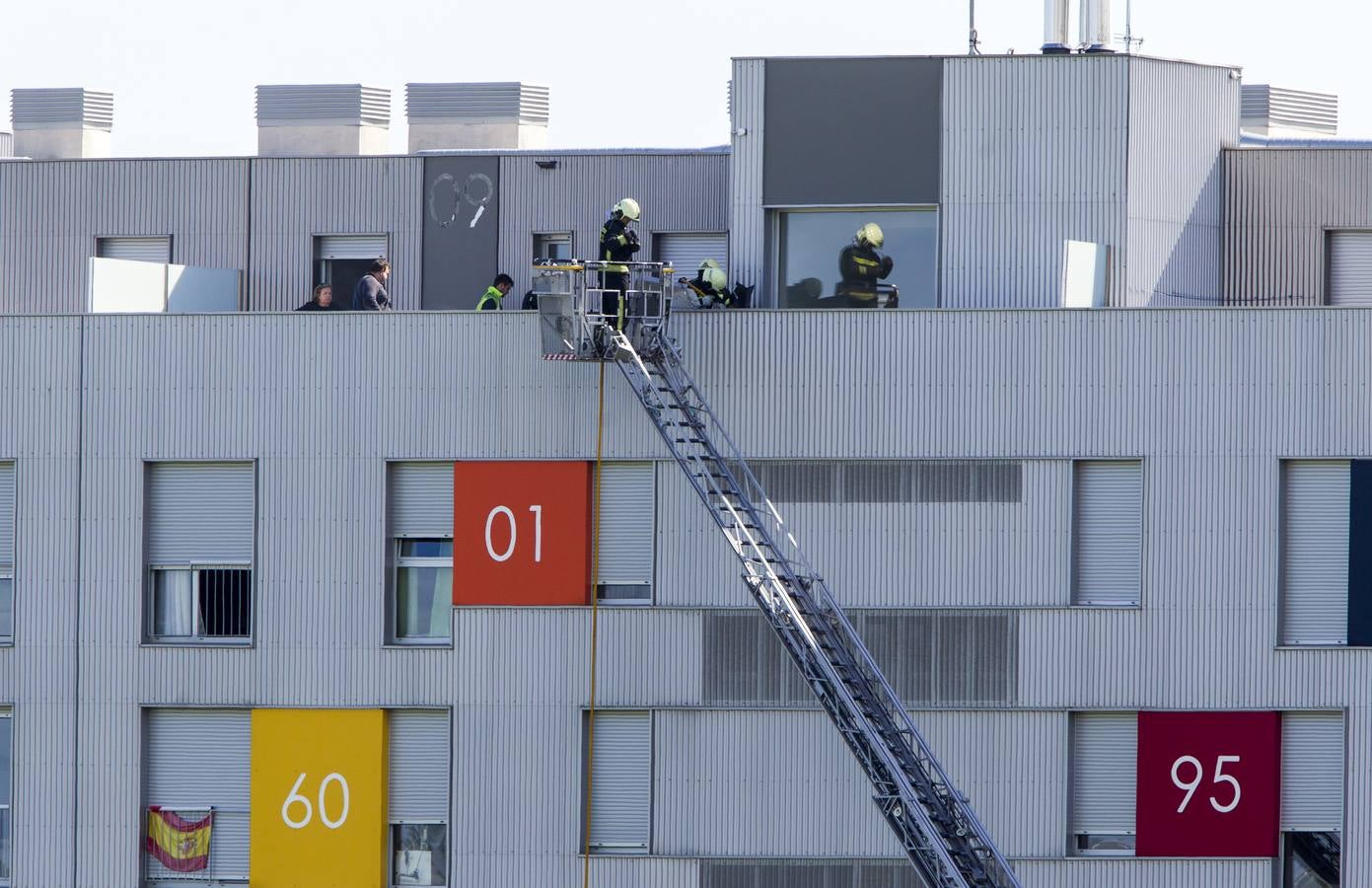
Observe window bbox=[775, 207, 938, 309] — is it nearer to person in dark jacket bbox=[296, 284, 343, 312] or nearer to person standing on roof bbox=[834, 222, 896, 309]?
person standing on roof bbox=[834, 222, 896, 309]

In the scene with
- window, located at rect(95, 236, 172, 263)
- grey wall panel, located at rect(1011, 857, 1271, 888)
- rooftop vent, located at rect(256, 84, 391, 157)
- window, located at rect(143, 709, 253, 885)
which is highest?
rooftop vent, located at rect(256, 84, 391, 157)

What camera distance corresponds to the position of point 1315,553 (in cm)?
2728

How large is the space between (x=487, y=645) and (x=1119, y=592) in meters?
8.24

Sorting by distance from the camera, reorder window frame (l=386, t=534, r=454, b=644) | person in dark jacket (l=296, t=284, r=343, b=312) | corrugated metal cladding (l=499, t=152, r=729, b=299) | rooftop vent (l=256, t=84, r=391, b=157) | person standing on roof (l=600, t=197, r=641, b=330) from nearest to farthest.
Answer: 1. person standing on roof (l=600, t=197, r=641, b=330)
2. window frame (l=386, t=534, r=454, b=644)
3. person in dark jacket (l=296, t=284, r=343, b=312)
4. corrugated metal cladding (l=499, t=152, r=729, b=299)
5. rooftop vent (l=256, t=84, r=391, b=157)

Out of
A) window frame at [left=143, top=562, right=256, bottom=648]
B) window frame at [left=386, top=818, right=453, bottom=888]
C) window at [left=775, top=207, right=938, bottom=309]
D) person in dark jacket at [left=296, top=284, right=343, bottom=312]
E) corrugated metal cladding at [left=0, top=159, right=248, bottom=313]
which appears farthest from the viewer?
corrugated metal cladding at [left=0, top=159, right=248, bottom=313]

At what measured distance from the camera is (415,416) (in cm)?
2828

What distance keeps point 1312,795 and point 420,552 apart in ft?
39.3

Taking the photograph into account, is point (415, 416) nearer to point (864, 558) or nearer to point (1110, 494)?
point (864, 558)

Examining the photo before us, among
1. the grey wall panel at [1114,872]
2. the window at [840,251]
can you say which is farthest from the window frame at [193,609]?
the grey wall panel at [1114,872]

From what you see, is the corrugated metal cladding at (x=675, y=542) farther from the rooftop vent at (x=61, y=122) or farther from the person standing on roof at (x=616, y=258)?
the rooftop vent at (x=61, y=122)

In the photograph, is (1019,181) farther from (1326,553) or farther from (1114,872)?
(1114,872)

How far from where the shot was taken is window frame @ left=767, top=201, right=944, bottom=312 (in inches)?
1142

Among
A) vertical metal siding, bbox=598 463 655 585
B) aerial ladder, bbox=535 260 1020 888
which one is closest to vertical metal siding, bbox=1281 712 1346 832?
aerial ladder, bbox=535 260 1020 888

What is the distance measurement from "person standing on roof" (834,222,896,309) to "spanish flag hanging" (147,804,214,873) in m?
11.1
